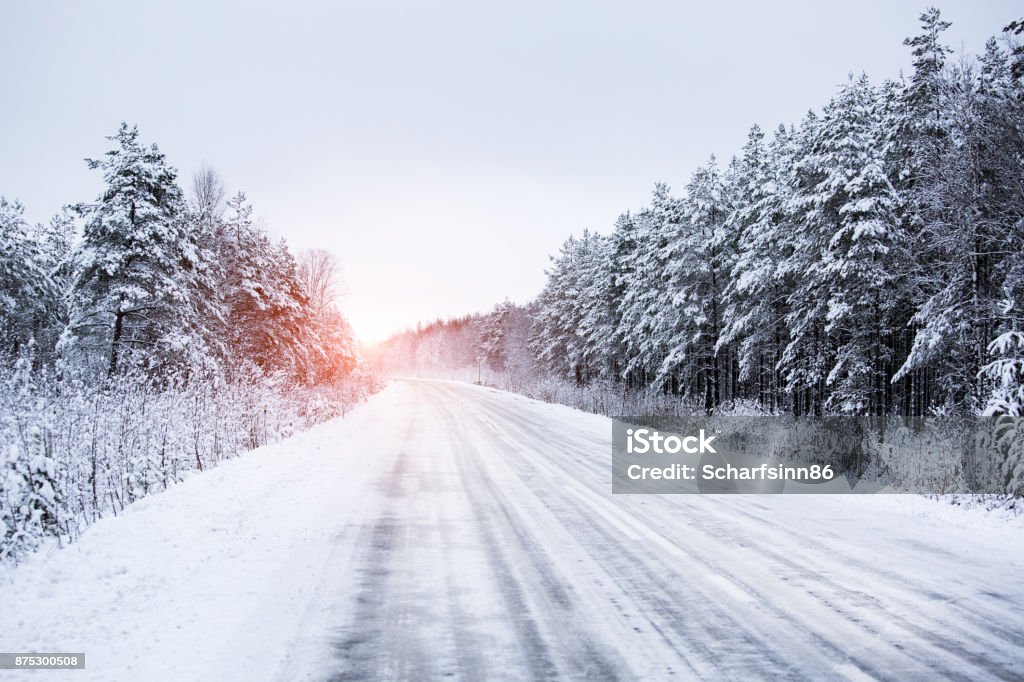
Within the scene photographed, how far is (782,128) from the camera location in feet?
92.1

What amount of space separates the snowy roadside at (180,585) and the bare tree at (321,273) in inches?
1783

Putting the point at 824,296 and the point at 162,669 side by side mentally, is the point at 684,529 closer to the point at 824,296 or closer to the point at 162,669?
the point at 162,669

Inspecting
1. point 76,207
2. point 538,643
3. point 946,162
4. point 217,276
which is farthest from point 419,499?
point 217,276

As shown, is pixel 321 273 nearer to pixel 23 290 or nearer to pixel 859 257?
pixel 23 290

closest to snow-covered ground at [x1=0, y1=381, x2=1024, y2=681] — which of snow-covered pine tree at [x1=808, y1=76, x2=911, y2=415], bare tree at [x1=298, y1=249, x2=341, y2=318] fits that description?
snow-covered pine tree at [x1=808, y1=76, x2=911, y2=415]

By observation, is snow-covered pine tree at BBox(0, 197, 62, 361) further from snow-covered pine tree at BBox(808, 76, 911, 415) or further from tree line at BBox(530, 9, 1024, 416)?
snow-covered pine tree at BBox(808, 76, 911, 415)

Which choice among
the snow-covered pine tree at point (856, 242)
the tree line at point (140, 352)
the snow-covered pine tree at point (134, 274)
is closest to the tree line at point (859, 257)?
the snow-covered pine tree at point (856, 242)

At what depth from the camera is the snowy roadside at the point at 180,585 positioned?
3.67 metres

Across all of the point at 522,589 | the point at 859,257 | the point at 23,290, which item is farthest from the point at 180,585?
the point at 23,290

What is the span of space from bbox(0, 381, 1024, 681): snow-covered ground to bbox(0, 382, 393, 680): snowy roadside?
0.02 meters

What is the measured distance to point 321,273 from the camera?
52.2 metres

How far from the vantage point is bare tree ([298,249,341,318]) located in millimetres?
51594

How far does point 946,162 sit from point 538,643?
38.8ft

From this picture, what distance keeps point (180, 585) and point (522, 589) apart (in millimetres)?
2849
